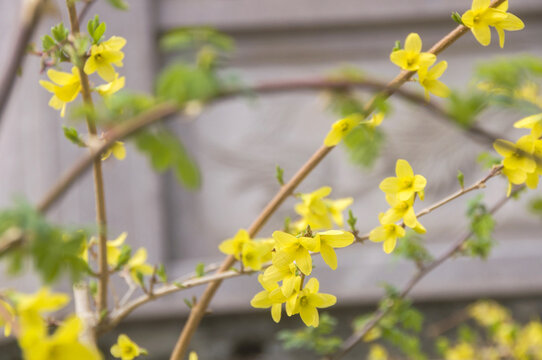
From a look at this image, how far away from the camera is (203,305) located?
0.48m

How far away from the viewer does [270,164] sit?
1.88 meters

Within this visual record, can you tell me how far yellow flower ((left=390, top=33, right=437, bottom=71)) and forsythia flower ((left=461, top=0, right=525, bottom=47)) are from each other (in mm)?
33

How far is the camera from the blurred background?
5.79ft

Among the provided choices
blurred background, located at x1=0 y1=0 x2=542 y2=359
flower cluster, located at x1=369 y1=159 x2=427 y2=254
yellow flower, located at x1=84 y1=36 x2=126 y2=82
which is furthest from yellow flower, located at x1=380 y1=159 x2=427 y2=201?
blurred background, located at x1=0 y1=0 x2=542 y2=359

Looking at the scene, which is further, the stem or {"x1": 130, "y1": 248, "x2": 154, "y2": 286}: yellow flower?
{"x1": 130, "y1": 248, "x2": 154, "y2": 286}: yellow flower

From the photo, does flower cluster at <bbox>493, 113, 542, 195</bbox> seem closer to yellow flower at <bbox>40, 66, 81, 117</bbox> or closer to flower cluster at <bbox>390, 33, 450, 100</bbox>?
flower cluster at <bbox>390, 33, 450, 100</bbox>

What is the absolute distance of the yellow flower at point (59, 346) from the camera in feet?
0.78

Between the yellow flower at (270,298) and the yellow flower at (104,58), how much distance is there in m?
0.17

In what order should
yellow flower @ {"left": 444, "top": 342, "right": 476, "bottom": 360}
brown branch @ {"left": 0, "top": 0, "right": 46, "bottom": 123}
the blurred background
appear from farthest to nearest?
the blurred background < yellow flower @ {"left": 444, "top": 342, "right": 476, "bottom": 360} < brown branch @ {"left": 0, "top": 0, "right": 46, "bottom": 123}

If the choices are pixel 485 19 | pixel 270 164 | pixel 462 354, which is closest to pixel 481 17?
pixel 485 19

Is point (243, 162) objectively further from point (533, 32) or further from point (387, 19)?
point (533, 32)

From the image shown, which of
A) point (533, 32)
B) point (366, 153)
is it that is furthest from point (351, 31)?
point (366, 153)

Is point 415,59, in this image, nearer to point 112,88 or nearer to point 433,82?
point 433,82

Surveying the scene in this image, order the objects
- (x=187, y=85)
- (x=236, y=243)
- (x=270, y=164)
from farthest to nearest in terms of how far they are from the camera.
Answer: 1. (x=270, y=164)
2. (x=236, y=243)
3. (x=187, y=85)
